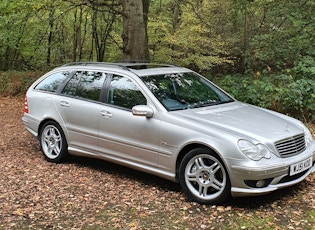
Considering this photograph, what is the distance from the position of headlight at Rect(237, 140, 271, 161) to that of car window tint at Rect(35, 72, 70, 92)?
3540 mm

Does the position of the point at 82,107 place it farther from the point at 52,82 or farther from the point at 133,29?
the point at 133,29

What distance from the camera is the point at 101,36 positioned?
59.6ft

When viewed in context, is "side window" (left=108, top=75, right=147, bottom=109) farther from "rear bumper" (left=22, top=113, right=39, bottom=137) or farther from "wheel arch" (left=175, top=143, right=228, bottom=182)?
"rear bumper" (left=22, top=113, right=39, bottom=137)

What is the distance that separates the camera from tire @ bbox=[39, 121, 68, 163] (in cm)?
693

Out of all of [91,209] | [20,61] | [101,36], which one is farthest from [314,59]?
[20,61]

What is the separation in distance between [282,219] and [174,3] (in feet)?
43.7

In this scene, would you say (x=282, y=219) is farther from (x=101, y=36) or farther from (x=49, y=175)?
(x=101, y=36)

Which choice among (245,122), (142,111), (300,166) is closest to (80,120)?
(142,111)

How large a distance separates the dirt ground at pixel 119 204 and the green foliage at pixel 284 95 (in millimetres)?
3542

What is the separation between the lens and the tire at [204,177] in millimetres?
4922

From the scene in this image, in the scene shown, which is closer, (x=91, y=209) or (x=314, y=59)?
(x=91, y=209)

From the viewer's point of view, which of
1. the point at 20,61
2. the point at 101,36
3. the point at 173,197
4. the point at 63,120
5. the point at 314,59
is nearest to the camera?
the point at 173,197

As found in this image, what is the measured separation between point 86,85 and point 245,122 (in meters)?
2.70

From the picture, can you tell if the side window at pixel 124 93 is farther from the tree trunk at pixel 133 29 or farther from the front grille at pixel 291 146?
the tree trunk at pixel 133 29
